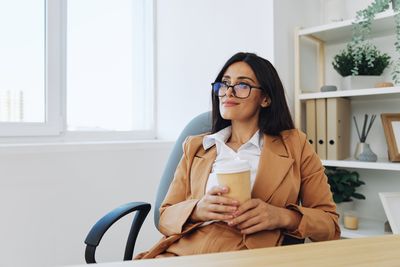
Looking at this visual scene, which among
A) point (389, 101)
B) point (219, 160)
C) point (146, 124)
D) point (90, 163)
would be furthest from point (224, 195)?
point (146, 124)

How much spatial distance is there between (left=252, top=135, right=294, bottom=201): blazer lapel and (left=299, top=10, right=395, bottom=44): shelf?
89 centimetres

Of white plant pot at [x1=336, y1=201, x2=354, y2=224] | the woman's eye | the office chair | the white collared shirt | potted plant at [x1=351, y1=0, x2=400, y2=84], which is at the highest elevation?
potted plant at [x1=351, y1=0, x2=400, y2=84]

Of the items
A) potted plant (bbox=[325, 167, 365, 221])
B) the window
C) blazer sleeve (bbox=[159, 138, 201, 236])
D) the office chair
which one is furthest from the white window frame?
potted plant (bbox=[325, 167, 365, 221])

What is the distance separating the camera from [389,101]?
1.80 meters

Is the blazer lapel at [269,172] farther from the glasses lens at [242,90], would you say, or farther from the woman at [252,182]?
the glasses lens at [242,90]

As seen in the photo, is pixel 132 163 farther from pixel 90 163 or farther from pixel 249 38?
pixel 249 38

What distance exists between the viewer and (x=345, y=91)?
5.40 feet

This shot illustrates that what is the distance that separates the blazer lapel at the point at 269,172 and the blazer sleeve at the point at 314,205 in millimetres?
75

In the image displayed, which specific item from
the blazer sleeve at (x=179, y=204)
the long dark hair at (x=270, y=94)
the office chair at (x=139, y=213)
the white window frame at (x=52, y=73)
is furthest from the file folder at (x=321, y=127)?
the white window frame at (x=52, y=73)

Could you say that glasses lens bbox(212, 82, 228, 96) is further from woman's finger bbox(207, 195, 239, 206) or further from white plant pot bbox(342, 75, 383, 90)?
white plant pot bbox(342, 75, 383, 90)

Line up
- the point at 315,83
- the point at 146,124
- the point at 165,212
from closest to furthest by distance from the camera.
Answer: the point at 165,212, the point at 315,83, the point at 146,124

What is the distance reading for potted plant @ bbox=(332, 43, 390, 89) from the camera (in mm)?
1681

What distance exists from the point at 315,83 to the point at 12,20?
1.76m

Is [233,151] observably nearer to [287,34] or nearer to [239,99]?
[239,99]
